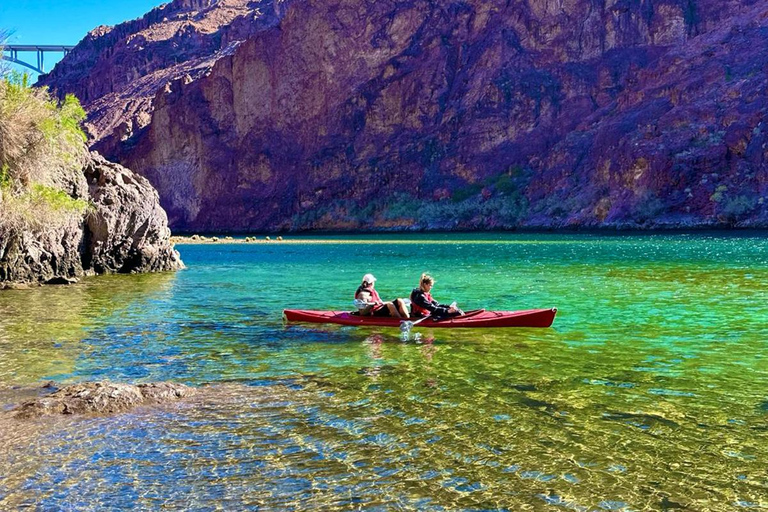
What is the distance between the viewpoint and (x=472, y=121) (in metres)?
118

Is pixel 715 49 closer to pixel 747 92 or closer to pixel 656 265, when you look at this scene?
pixel 747 92

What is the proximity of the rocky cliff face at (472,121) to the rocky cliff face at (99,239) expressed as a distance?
6674 cm

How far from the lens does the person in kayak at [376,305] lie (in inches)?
671

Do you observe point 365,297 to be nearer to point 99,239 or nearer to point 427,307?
point 427,307

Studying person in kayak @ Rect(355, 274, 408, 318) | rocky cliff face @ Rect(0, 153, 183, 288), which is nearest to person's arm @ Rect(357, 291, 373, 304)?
person in kayak @ Rect(355, 274, 408, 318)

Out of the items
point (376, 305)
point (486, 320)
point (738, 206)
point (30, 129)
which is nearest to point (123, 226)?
point (30, 129)

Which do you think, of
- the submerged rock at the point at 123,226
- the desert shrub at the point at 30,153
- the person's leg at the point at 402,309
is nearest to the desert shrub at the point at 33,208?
the desert shrub at the point at 30,153

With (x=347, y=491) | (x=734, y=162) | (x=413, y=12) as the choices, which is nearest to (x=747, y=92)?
(x=734, y=162)

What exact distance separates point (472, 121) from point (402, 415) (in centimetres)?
11175

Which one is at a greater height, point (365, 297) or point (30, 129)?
point (30, 129)

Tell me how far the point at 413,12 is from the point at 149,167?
56405mm

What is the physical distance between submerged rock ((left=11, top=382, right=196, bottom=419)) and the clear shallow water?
394 millimetres

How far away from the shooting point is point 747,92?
92312 millimetres

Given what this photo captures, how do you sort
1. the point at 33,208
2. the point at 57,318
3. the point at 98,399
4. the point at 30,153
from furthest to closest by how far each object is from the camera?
the point at 30,153 → the point at 33,208 → the point at 57,318 → the point at 98,399
